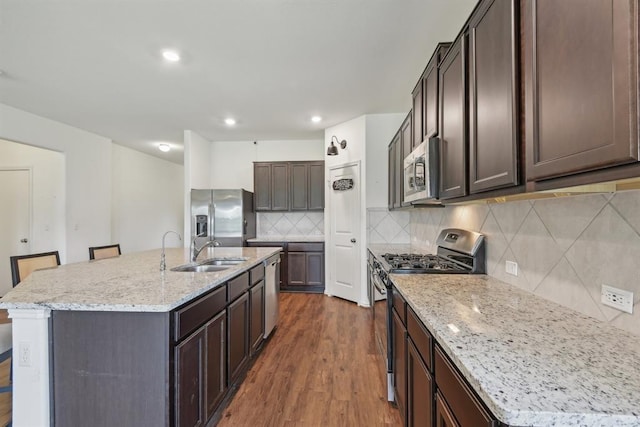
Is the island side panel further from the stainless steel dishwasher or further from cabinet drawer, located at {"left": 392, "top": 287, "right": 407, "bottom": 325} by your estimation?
the stainless steel dishwasher

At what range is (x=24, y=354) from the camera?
1.32 meters

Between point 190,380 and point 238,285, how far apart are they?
2.44 ft

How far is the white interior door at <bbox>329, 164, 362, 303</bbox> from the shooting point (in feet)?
13.8

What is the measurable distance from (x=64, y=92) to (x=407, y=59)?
3829mm

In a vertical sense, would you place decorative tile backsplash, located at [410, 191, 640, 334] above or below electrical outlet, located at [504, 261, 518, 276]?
above

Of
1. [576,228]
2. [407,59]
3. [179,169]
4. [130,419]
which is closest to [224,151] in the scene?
[179,169]

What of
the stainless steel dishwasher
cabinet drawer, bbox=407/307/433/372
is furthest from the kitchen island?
the stainless steel dishwasher

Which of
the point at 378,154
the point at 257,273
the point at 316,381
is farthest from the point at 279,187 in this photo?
the point at 316,381

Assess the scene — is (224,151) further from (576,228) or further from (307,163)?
(576,228)

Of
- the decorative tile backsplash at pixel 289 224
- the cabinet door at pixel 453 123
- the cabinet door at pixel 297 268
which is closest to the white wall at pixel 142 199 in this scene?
the decorative tile backsplash at pixel 289 224

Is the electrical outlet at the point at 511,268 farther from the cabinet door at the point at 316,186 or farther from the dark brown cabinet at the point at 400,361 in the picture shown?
the cabinet door at the point at 316,186

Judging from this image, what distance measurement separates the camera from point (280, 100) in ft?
11.7

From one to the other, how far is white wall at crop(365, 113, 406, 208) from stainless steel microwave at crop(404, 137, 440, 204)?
1.95m

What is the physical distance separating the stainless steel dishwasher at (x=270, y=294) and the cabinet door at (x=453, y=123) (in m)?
1.86
